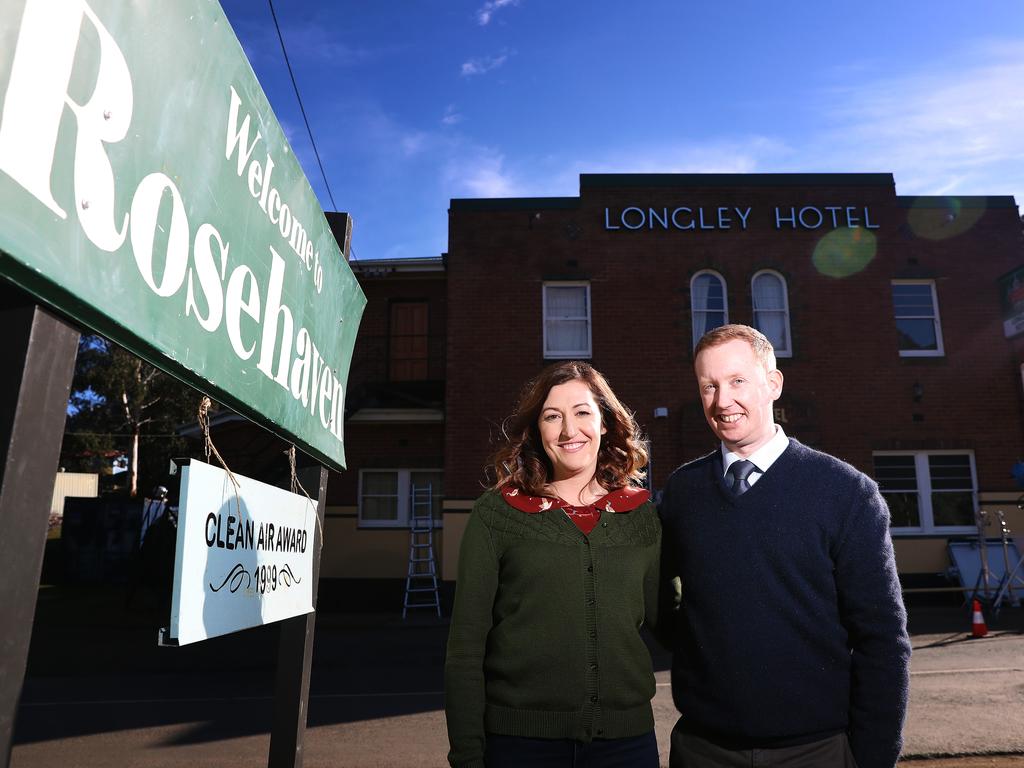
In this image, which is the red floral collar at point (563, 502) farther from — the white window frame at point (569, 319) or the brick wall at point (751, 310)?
the white window frame at point (569, 319)

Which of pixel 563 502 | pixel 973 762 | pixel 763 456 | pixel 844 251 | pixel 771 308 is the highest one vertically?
pixel 844 251

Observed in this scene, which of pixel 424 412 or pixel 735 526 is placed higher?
pixel 424 412

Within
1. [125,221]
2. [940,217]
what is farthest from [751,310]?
[125,221]

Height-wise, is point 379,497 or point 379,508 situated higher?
point 379,497

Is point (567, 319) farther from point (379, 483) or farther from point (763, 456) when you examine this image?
point (763, 456)

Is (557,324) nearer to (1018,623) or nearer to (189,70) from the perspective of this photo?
(1018,623)

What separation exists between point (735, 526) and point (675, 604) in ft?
1.27

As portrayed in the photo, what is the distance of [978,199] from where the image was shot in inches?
625

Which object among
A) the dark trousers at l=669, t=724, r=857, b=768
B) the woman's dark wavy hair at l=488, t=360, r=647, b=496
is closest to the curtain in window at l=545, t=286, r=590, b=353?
the woman's dark wavy hair at l=488, t=360, r=647, b=496

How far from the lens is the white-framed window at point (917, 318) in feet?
51.2

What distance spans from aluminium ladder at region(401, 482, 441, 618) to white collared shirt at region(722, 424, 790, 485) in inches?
473

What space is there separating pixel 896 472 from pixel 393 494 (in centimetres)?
1093

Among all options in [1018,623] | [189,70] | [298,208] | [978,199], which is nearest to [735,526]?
[298,208]

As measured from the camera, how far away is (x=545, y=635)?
2125 millimetres
